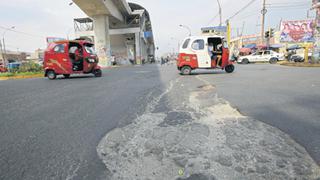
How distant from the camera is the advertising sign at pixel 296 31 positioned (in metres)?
29.0

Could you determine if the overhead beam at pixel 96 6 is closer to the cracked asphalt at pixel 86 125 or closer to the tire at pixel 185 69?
the tire at pixel 185 69

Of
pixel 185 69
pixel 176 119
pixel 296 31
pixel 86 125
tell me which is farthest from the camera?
pixel 296 31

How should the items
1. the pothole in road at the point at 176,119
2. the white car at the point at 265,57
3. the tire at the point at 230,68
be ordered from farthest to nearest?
the white car at the point at 265,57, the tire at the point at 230,68, the pothole in road at the point at 176,119

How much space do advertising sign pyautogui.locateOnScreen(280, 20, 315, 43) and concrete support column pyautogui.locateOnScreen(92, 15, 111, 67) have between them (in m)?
28.2

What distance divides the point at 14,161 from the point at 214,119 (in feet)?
9.37

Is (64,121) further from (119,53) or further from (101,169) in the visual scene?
(119,53)

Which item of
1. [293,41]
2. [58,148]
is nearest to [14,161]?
[58,148]

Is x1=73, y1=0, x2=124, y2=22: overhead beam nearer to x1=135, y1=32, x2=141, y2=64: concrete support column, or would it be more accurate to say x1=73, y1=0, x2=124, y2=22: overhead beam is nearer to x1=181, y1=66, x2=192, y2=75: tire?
x1=135, y1=32, x2=141, y2=64: concrete support column

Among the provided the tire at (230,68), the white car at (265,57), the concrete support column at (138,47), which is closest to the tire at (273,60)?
the white car at (265,57)

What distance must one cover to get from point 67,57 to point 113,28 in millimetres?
28119

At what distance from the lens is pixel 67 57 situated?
10.4 meters

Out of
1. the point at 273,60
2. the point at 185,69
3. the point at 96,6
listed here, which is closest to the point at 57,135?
the point at 185,69

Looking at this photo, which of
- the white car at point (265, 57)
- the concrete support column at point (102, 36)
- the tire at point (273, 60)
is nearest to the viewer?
the tire at point (273, 60)

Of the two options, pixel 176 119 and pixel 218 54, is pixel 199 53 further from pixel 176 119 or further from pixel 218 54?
pixel 176 119
